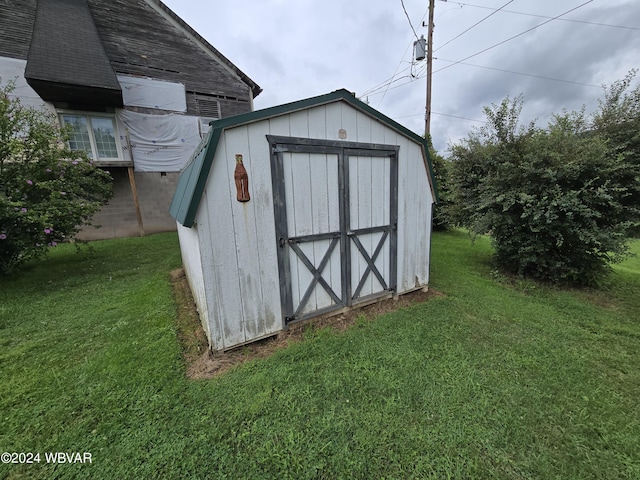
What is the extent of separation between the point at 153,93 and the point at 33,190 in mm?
6379

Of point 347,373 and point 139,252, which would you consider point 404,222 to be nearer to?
point 347,373

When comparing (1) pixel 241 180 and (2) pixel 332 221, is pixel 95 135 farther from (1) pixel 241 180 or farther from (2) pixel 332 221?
(2) pixel 332 221

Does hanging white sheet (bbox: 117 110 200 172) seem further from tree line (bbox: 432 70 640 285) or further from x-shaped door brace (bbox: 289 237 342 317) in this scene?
tree line (bbox: 432 70 640 285)

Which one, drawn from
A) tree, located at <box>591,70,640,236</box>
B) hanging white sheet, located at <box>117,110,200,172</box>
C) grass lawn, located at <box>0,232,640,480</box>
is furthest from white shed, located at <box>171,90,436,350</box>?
hanging white sheet, located at <box>117,110,200,172</box>

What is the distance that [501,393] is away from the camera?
86.3 inches

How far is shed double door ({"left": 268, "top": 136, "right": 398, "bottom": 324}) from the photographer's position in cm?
287

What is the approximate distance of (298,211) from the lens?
296 cm

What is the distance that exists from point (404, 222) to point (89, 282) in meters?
6.17

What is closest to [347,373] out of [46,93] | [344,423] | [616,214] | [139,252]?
[344,423]

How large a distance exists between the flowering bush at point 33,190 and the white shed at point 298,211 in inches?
156

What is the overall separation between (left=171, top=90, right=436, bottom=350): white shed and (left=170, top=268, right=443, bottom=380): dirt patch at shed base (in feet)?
0.41

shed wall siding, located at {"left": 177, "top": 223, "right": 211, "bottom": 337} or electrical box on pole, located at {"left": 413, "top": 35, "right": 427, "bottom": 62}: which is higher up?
electrical box on pole, located at {"left": 413, "top": 35, "right": 427, "bottom": 62}

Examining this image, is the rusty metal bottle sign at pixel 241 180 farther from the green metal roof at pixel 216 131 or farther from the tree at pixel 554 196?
the tree at pixel 554 196

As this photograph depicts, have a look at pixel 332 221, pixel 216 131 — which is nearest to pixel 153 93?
pixel 216 131
